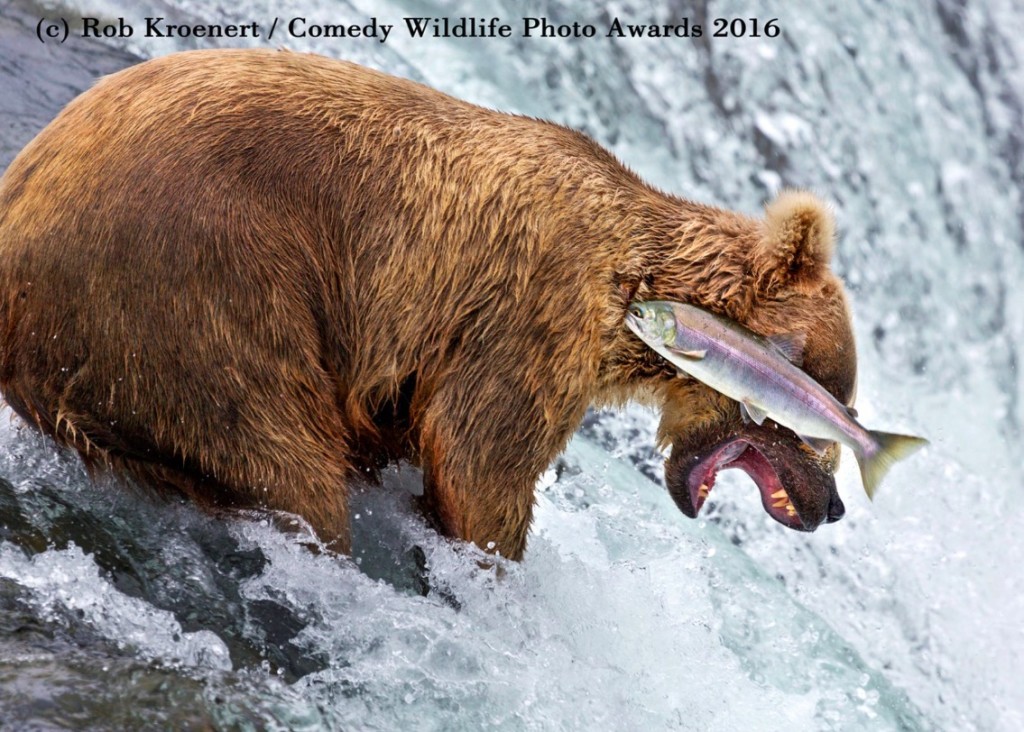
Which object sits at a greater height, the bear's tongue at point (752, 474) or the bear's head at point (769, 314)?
the bear's head at point (769, 314)

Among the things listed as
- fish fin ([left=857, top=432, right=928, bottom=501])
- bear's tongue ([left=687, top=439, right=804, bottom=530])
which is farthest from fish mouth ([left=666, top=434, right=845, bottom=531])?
fish fin ([left=857, top=432, right=928, bottom=501])

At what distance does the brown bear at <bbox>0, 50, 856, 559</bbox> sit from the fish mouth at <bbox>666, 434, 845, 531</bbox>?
0.01 m

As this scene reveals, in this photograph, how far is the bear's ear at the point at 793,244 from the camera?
4.25 metres

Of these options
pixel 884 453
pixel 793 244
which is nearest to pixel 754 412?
pixel 884 453

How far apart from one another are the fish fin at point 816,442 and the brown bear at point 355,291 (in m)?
0.19

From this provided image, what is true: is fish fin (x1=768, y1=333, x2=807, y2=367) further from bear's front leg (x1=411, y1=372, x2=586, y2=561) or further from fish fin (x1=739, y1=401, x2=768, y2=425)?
bear's front leg (x1=411, y1=372, x2=586, y2=561)

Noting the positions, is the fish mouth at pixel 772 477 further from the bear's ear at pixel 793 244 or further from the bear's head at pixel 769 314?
the bear's ear at pixel 793 244

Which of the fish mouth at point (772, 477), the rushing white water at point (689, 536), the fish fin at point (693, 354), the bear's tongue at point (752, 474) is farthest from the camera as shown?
the bear's tongue at point (752, 474)

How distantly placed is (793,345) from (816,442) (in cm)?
35

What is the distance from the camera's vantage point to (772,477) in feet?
15.1

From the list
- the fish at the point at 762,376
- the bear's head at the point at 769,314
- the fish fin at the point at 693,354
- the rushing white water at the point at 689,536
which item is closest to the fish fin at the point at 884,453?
the fish at the point at 762,376

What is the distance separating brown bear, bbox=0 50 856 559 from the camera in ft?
12.5

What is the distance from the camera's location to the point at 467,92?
9.31 meters

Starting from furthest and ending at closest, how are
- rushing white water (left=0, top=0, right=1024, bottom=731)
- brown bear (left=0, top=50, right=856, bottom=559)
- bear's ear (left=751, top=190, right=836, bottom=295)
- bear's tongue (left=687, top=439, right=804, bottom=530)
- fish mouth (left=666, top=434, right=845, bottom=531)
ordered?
1. bear's tongue (left=687, top=439, right=804, bottom=530)
2. fish mouth (left=666, top=434, right=845, bottom=531)
3. bear's ear (left=751, top=190, right=836, bottom=295)
4. rushing white water (left=0, top=0, right=1024, bottom=731)
5. brown bear (left=0, top=50, right=856, bottom=559)
